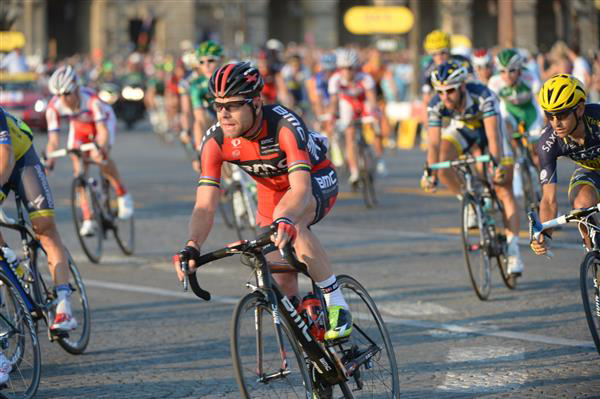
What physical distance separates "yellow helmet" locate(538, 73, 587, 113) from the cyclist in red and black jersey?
5.20 feet

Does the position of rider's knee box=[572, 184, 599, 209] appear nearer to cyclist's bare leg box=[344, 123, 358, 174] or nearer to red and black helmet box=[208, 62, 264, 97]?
red and black helmet box=[208, 62, 264, 97]

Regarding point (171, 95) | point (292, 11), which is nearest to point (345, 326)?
point (171, 95)

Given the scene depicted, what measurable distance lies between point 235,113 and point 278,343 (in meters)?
1.13

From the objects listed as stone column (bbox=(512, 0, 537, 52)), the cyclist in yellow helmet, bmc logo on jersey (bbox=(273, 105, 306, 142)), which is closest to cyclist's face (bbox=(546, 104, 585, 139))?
the cyclist in yellow helmet

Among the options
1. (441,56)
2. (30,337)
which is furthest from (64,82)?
(441,56)

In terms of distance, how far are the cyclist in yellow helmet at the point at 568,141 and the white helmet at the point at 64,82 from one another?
17.1 ft

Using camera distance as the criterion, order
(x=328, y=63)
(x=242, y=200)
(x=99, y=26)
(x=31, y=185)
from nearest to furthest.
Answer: (x=31, y=185)
(x=242, y=200)
(x=328, y=63)
(x=99, y=26)

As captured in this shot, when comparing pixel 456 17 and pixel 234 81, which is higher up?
pixel 234 81

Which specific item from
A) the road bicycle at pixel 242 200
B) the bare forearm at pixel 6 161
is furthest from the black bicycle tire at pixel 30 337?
the road bicycle at pixel 242 200

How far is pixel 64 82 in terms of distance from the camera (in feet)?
38.2

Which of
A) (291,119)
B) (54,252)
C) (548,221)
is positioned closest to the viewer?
(291,119)

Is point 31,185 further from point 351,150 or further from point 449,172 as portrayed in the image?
point 351,150

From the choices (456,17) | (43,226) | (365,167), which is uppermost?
(43,226)

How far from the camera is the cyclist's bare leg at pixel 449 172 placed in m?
10.9
